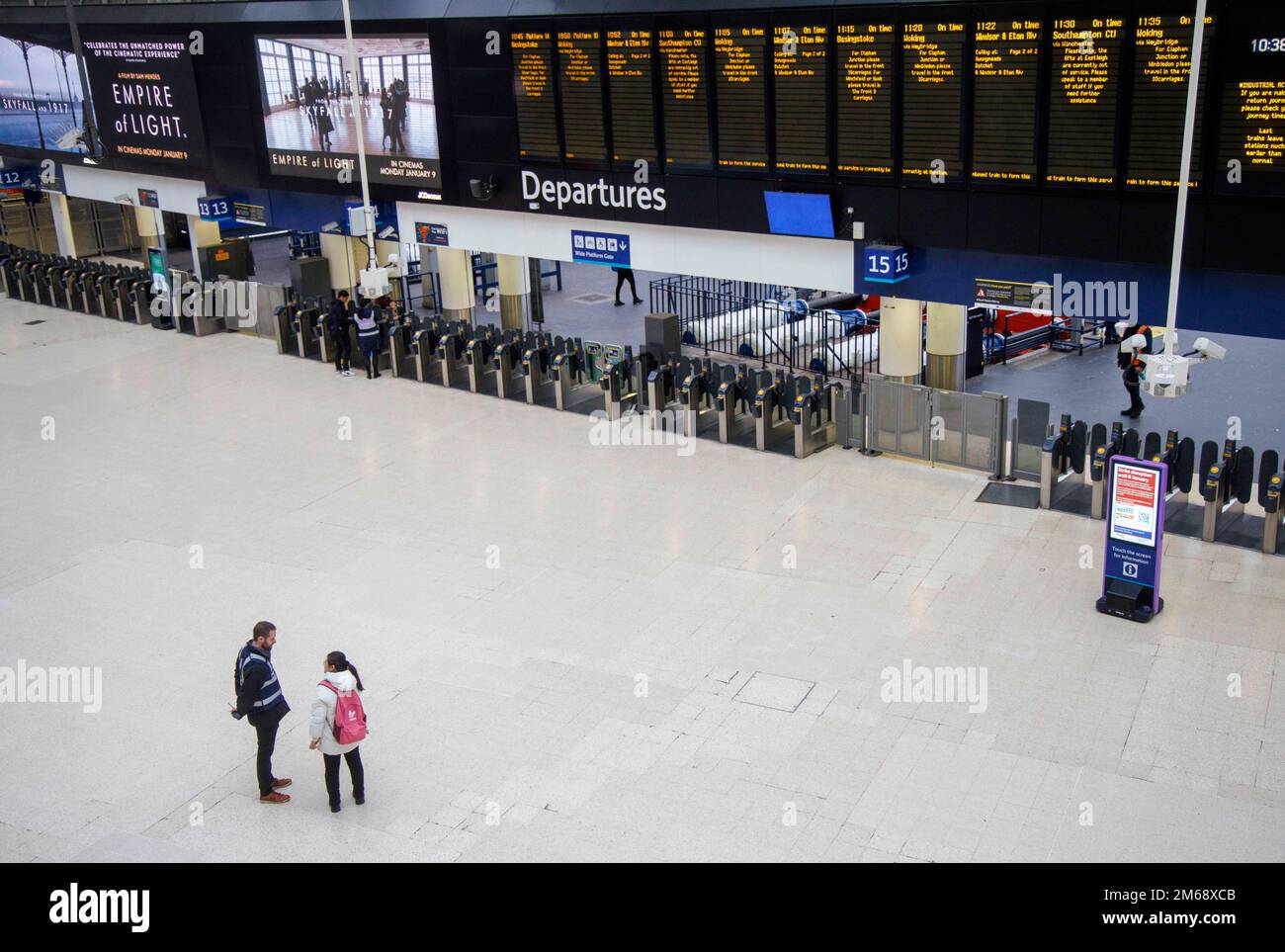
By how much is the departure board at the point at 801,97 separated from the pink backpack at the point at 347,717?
8.24 meters

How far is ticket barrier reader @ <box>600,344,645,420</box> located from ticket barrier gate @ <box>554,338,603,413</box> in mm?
266

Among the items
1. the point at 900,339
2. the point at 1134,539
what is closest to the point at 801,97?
the point at 900,339

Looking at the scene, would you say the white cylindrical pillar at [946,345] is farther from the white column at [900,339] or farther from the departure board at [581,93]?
the departure board at [581,93]

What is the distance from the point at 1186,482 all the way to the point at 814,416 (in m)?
4.11

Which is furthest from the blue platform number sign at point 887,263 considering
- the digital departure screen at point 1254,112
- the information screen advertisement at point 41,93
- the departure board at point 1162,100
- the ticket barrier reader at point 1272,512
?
the information screen advertisement at point 41,93

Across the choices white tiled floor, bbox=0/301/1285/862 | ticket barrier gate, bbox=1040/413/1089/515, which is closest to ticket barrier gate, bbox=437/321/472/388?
white tiled floor, bbox=0/301/1285/862

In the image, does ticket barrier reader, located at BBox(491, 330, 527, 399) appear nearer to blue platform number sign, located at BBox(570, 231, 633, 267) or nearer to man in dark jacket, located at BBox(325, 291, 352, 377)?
blue platform number sign, located at BBox(570, 231, 633, 267)

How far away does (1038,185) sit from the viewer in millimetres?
11977

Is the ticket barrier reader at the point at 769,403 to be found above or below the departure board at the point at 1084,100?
below

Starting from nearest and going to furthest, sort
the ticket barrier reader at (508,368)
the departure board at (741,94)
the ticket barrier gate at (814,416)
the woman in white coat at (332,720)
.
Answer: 1. the woman in white coat at (332,720)
2. the departure board at (741,94)
3. the ticket barrier gate at (814,416)
4. the ticket barrier reader at (508,368)

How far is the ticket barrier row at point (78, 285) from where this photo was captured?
2198cm

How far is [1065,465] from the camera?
41.4ft

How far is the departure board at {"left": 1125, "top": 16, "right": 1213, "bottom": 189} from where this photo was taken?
10.7 m

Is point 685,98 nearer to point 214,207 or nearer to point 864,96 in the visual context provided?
point 864,96
